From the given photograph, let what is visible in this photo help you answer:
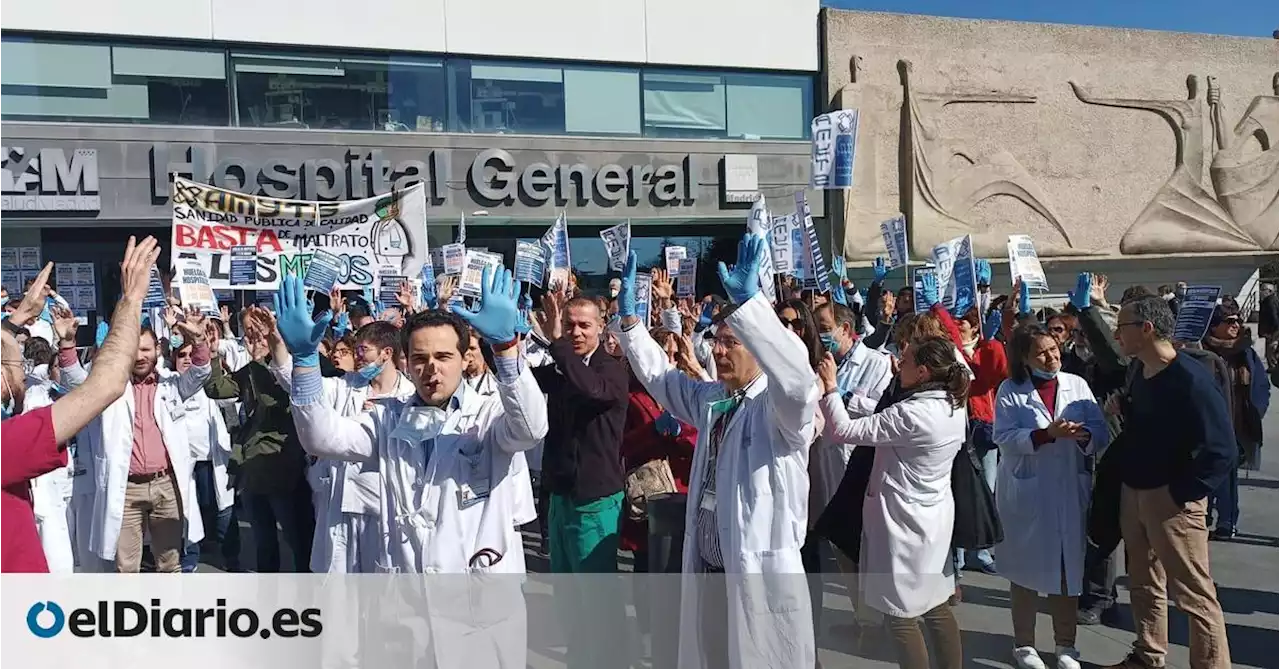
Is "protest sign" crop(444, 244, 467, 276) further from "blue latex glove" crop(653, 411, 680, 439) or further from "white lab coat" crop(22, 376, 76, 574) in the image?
"white lab coat" crop(22, 376, 76, 574)

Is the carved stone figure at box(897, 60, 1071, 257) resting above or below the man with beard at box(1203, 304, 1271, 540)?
above

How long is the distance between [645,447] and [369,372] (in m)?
1.52

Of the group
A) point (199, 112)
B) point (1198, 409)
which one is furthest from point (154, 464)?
point (199, 112)

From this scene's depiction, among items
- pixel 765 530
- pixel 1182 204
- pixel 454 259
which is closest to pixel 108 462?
pixel 765 530

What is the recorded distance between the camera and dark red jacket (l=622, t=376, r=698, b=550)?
5223mm

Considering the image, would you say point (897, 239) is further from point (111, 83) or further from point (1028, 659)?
point (111, 83)

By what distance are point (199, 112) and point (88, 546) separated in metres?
15.2

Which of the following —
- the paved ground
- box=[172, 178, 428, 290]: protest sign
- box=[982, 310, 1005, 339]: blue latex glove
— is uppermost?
box=[172, 178, 428, 290]: protest sign

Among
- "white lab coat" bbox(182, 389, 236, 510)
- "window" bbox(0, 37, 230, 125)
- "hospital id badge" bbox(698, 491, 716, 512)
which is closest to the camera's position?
"hospital id badge" bbox(698, 491, 716, 512)

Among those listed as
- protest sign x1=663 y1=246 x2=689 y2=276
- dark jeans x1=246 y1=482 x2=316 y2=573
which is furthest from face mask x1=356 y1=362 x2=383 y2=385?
protest sign x1=663 y1=246 x2=689 y2=276

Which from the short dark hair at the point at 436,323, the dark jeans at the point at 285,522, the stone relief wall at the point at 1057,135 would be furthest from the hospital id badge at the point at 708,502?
the stone relief wall at the point at 1057,135

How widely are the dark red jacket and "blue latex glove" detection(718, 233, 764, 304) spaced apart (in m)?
2.00

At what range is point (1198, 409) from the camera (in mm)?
4145

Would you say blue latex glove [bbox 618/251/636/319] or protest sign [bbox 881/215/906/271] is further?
protest sign [bbox 881/215/906/271]
